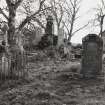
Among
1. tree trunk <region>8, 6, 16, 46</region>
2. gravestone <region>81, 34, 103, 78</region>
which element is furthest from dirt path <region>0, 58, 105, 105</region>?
tree trunk <region>8, 6, 16, 46</region>

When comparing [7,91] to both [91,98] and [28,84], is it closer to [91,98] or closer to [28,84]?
[28,84]

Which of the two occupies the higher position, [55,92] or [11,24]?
[11,24]

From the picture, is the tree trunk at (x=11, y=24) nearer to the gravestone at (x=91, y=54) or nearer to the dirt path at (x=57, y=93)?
the dirt path at (x=57, y=93)

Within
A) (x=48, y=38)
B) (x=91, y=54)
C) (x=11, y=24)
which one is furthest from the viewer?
(x=48, y=38)

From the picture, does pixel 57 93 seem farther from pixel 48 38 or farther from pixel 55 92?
pixel 48 38

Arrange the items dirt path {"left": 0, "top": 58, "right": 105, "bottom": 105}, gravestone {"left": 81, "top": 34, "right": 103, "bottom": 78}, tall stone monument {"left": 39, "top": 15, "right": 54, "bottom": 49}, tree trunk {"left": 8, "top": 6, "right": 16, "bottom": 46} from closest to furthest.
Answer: dirt path {"left": 0, "top": 58, "right": 105, "bottom": 105} → gravestone {"left": 81, "top": 34, "right": 103, "bottom": 78} → tree trunk {"left": 8, "top": 6, "right": 16, "bottom": 46} → tall stone monument {"left": 39, "top": 15, "right": 54, "bottom": 49}

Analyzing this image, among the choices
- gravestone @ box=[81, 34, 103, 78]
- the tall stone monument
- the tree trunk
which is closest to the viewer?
gravestone @ box=[81, 34, 103, 78]

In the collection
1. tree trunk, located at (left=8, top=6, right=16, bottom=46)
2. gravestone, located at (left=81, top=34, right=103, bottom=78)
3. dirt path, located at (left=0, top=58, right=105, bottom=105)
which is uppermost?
tree trunk, located at (left=8, top=6, right=16, bottom=46)

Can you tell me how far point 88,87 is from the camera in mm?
7922

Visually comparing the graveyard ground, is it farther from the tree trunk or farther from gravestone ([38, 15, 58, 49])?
gravestone ([38, 15, 58, 49])

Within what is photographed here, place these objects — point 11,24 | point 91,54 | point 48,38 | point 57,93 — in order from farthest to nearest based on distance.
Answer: point 48,38 → point 11,24 → point 91,54 → point 57,93

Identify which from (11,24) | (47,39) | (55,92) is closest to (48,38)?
(47,39)

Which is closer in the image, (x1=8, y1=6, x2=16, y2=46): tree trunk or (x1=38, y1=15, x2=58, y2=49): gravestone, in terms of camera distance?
(x1=8, y1=6, x2=16, y2=46): tree trunk

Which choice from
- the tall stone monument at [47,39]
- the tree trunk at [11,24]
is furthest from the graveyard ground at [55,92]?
the tall stone monument at [47,39]
